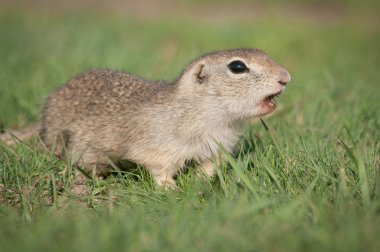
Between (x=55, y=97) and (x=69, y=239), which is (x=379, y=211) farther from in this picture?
(x=55, y=97)

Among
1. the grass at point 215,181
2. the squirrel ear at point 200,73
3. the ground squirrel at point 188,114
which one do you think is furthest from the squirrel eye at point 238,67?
the grass at point 215,181

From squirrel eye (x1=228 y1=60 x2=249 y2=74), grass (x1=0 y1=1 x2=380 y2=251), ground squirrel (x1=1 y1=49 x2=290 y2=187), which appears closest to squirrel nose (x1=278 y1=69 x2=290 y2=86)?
ground squirrel (x1=1 y1=49 x2=290 y2=187)

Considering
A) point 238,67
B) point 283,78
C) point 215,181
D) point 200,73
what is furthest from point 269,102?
point 215,181

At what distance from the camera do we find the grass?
2883 millimetres

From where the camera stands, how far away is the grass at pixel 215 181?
2883mm

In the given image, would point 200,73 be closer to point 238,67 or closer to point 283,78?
point 238,67

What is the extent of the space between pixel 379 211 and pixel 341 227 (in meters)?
0.51

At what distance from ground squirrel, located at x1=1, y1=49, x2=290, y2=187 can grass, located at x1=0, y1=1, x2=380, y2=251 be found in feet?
0.61

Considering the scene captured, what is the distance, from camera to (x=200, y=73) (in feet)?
14.8

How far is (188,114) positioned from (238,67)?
0.56m

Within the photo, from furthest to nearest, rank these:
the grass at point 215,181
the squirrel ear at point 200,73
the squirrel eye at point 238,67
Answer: the squirrel ear at point 200,73
the squirrel eye at point 238,67
the grass at point 215,181

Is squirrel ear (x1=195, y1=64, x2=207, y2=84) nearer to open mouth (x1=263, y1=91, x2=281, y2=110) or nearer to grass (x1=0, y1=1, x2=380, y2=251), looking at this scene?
open mouth (x1=263, y1=91, x2=281, y2=110)

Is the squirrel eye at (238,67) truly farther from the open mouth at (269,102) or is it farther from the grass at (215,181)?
the grass at (215,181)

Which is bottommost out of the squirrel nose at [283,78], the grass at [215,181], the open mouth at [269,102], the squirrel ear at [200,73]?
the grass at [215,181]
